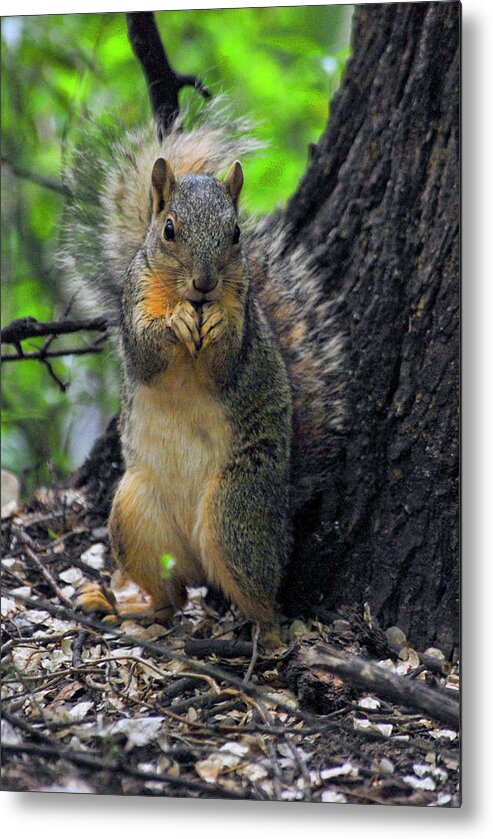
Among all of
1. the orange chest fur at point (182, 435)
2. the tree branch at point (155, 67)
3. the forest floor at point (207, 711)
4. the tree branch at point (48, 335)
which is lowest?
the forest floor at point (207, 711)

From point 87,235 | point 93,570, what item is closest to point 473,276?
point 87,235

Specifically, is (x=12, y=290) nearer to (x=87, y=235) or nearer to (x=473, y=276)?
(x=87, y=235)

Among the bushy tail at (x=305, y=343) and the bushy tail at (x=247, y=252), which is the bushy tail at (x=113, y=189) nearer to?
the bushy tail at (x=247, y=252)

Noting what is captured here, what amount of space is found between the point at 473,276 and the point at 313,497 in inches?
22.9

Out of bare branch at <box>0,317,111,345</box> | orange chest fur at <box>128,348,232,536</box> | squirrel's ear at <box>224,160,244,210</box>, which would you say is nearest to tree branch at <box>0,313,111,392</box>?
bare branch at <box>0,317,111,345</box>

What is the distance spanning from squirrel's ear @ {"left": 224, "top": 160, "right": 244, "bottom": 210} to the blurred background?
0.11 m

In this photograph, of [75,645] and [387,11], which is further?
[75,645]

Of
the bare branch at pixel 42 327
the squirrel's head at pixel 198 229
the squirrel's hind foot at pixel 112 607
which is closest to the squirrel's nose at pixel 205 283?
the squirrel's head at pixel 198 229

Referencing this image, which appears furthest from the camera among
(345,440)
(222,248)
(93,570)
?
(93,570)

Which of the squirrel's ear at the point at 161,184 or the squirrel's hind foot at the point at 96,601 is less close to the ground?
the squirrel's ear at the point at 161,184

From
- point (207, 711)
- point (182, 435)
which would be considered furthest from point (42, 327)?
point (207, 711)

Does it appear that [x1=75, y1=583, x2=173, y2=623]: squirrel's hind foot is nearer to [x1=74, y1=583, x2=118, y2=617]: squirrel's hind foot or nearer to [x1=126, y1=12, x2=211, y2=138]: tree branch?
[x1=74, y1=583, x2=118, y2=617]: squirrel's hind foot

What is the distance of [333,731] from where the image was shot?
206 centimetres

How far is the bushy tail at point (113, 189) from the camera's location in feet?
7.36
